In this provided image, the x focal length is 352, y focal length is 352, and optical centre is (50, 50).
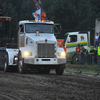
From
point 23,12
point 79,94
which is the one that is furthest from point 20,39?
point 23,12

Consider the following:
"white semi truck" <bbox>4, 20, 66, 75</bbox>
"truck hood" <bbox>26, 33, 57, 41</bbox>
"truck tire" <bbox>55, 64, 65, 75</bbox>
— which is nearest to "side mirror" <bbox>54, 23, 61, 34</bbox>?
"white semi truck" <bbox>4, 20, 66, 75</bbox>

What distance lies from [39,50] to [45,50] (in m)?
0.28

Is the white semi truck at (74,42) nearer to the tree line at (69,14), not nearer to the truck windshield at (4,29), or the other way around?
the truck windshield at (4,29)

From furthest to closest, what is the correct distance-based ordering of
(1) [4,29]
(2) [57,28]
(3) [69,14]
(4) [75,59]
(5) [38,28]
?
(3) [69,14] < (4) [75,59] < (1) [4,29] < (2) [57,28] < (5) [38,28]

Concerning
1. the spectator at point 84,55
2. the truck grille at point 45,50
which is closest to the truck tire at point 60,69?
the truck grille at point 45,50

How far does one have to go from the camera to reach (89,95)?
8695mm

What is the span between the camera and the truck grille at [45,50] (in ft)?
54.0

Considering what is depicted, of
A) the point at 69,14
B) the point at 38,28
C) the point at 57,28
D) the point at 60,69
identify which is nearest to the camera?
the point at 60,69

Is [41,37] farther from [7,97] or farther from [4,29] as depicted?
[7,97]

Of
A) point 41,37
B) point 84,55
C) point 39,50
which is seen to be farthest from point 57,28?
point 84,55

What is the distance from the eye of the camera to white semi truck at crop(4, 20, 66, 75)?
1636cm

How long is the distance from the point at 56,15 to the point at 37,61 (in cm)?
4169

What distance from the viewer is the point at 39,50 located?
16.5 metres

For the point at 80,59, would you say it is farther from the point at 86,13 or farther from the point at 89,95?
the point at 86,13
